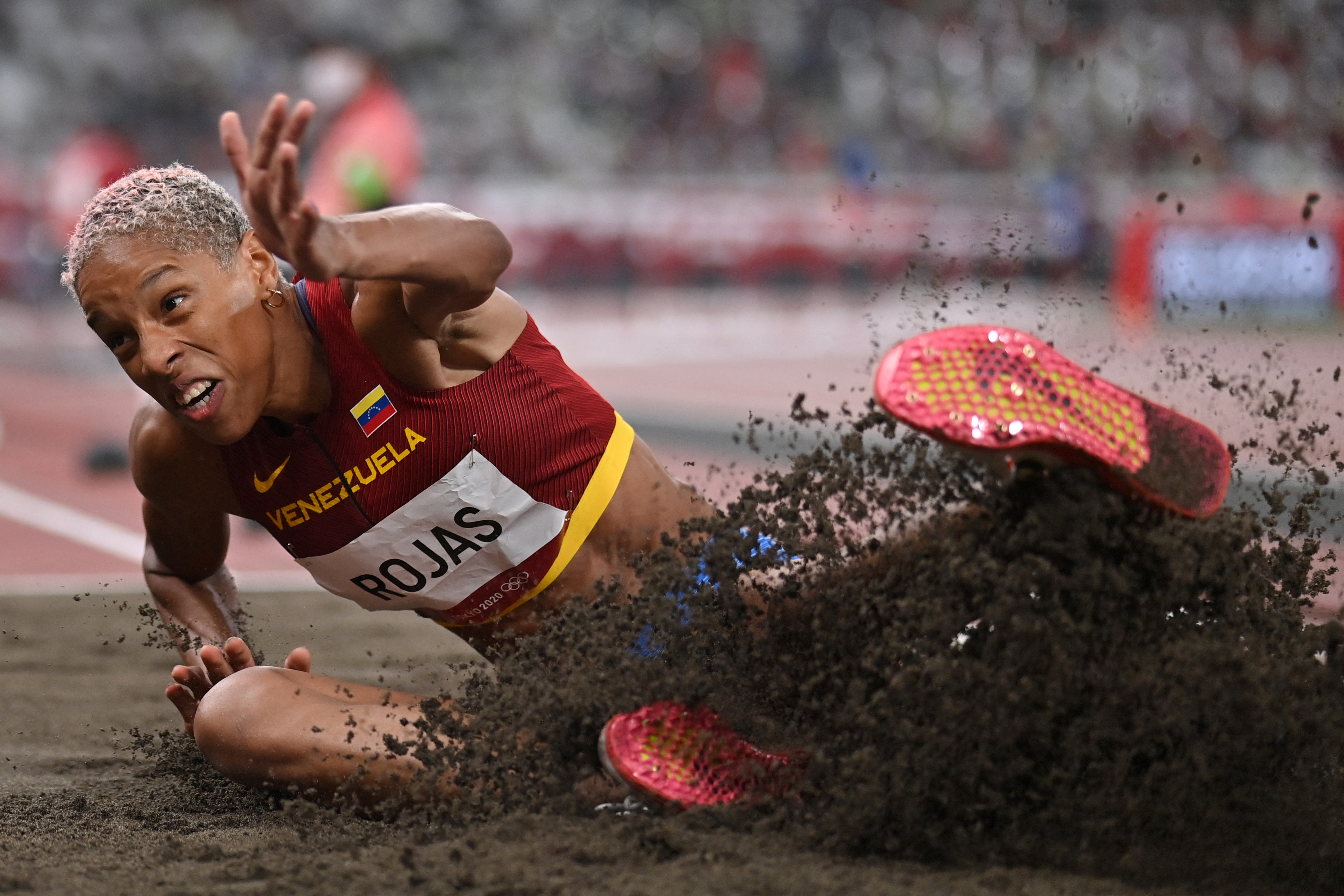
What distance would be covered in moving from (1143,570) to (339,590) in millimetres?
1627

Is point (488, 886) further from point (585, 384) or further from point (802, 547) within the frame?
point (585, 384)

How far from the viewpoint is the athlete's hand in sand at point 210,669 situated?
2904 millimetres

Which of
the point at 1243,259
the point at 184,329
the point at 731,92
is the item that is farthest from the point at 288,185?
the point at 731,92

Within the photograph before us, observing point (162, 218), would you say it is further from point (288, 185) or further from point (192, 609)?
point (192, 609)

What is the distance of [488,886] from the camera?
2195 mm

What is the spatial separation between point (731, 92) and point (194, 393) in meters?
18.1

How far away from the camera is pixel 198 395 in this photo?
8.16 ft

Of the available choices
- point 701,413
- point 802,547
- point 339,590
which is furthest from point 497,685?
point 701,413

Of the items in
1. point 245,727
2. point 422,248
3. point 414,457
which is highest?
point 422,248

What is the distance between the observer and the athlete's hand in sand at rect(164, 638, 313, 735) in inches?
114

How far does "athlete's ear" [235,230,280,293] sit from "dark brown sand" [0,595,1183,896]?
0.99 m

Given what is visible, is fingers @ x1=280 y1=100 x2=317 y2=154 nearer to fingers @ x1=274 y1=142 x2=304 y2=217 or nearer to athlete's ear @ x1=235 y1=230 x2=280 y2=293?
fingers @ x1=274 y1=142 x2=304 y2=217

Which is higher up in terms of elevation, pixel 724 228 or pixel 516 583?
pixel 516 583

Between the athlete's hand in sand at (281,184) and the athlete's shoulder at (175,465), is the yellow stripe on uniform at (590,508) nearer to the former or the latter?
the athlete's shoulder at (175,465)
